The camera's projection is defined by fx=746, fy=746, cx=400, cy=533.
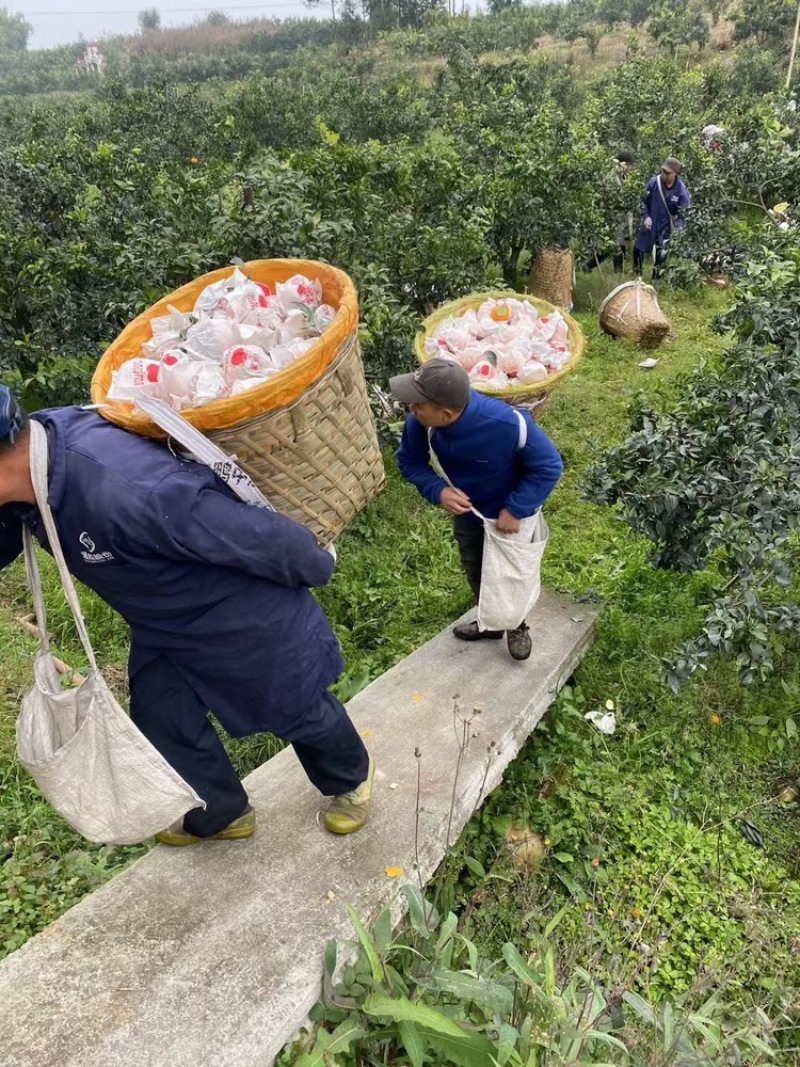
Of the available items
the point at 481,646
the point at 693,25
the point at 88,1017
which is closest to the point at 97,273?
the point at 481,646

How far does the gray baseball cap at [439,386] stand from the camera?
236 centimetres

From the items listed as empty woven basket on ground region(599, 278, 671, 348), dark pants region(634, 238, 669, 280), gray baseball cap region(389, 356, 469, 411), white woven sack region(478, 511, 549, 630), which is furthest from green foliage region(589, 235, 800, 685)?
dark pants region(634, 238, 669, 280)

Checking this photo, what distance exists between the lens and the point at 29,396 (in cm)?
529

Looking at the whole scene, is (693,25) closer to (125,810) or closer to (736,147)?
(736,147)

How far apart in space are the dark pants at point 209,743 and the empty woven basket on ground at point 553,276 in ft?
21.6

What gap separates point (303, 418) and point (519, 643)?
1.58 metres

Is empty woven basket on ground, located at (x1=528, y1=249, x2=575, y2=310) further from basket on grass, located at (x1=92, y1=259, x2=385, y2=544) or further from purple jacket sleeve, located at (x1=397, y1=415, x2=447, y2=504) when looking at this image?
basket on grass, located at (x1=92, y1=259, x2=385, y2=544)

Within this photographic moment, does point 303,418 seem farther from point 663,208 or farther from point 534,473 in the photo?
point 663,208

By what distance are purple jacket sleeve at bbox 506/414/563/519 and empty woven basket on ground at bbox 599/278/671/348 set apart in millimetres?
4732

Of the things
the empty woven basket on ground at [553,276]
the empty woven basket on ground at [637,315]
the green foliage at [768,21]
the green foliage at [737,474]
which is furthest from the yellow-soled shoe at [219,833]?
the green foliage at [768,21]

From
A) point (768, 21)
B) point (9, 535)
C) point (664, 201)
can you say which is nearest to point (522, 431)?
point (9, 535)

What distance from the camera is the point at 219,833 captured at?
2.25 meters

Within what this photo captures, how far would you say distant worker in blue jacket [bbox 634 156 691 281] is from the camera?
8.16m

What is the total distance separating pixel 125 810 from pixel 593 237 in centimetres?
761
